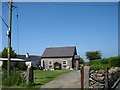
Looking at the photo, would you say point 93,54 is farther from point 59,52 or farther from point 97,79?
point 97,79

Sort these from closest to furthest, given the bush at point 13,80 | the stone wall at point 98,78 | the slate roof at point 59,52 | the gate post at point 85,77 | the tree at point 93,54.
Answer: the stone wall at point 98,78, the gate post at point 85,77, the bush at point 13,80, the slate roof at point 59,52, the tree at point 93,54

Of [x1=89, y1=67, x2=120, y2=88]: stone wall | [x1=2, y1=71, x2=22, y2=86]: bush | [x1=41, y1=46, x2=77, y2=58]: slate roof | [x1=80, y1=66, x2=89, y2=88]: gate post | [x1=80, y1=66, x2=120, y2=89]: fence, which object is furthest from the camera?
[x1=41, y1=46, x2=77, y2=58]: slate roof

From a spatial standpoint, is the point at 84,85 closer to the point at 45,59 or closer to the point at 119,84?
the point at 119,84

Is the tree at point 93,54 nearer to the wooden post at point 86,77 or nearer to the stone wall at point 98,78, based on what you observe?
the stone wall at point 98,78

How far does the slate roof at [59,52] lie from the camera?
40250mm

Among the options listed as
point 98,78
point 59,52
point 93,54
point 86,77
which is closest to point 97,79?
point 98,78

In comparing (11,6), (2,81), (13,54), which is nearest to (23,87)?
(2,81)

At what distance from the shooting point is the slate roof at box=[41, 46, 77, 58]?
40.2 m

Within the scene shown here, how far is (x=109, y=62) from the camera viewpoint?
1292 centimetres

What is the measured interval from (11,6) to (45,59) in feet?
95.3

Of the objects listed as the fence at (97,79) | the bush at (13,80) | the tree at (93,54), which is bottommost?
the bush at (13,80)

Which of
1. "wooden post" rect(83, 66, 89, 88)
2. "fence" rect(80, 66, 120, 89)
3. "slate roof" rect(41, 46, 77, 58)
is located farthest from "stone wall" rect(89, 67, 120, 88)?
"slate roof" rect(41, 46, 77, 58)

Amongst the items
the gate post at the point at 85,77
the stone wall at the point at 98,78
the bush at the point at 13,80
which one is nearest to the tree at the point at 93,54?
the bush at the point at 13,80

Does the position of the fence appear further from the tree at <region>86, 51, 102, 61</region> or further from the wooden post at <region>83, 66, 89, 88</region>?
the tree at <region>86, 51, 102, 61</region>
